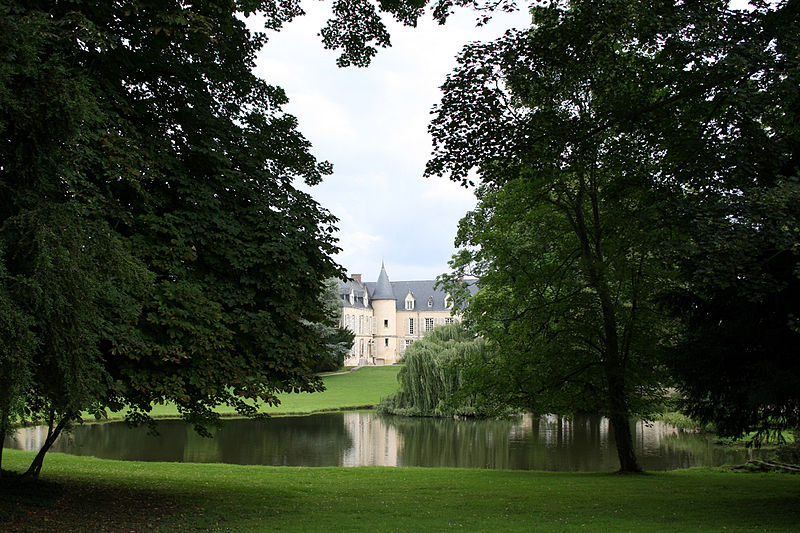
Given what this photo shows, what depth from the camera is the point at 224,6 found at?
789 centimetres

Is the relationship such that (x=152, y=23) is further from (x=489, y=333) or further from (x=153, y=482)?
(x=489, y=333)

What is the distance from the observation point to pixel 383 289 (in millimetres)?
79125

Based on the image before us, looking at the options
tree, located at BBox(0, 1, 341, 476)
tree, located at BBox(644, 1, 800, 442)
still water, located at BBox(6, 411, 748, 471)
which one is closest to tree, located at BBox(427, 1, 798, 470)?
tree, located at BBox(644, 1, 800, 442)

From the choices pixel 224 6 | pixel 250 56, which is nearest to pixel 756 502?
pixel 224 6

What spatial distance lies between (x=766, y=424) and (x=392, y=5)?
27.6ft

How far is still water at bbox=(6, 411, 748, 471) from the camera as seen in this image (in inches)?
763

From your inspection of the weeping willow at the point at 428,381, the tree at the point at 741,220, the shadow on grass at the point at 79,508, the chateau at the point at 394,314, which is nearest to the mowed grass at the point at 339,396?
the weeping willow at the point at 428,381

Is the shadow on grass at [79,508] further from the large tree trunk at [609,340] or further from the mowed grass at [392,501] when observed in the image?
the large tree trunk at [609,340]

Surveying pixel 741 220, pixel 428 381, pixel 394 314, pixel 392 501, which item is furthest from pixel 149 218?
pixel 394 314

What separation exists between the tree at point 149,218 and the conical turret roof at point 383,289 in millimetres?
67525

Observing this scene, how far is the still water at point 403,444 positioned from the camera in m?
19.4

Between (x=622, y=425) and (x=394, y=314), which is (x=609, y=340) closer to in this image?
(x=622, y=425)

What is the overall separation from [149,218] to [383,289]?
71.0 m

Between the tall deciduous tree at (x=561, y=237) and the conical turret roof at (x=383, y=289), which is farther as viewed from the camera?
the conical turret roof at (x=383, y=289)
